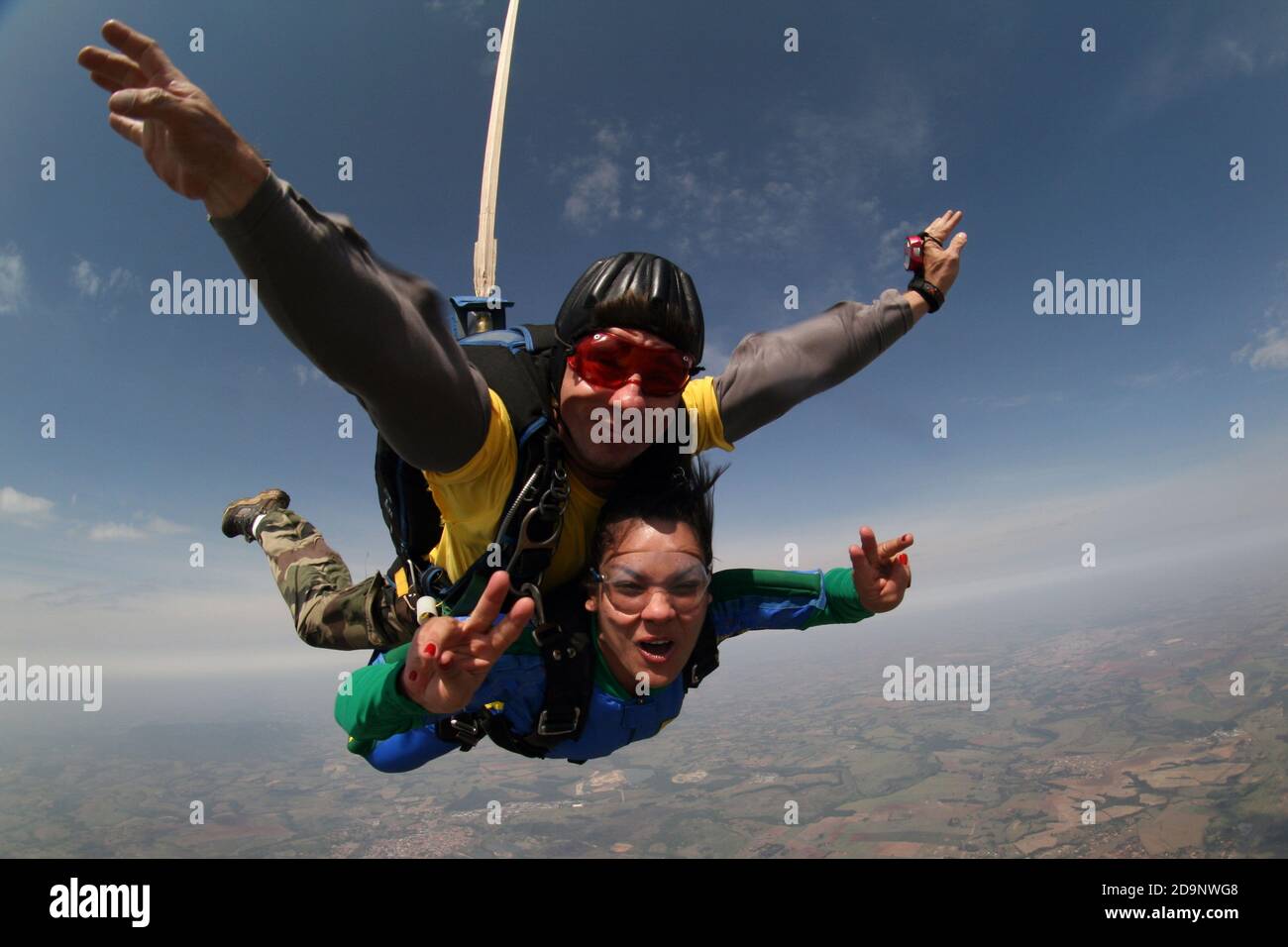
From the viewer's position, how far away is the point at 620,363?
7.25 ft

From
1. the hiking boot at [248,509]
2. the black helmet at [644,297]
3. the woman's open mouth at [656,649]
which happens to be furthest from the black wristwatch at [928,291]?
the hiking boot at [248,509]

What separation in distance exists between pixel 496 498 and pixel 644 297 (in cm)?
96

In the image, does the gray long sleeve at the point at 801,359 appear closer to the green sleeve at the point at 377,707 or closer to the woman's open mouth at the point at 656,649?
the woman's open mouth at the point at 656,649

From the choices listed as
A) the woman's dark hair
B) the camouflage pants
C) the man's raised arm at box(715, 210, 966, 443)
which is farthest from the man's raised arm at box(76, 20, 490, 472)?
the camouflage pants

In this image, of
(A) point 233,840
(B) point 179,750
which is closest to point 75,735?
(B) point 179,750

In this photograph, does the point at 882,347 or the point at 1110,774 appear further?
the point at 1110,774

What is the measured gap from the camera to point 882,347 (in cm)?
281

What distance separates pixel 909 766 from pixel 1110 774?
17.0m

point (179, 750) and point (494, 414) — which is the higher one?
point (494, 414)

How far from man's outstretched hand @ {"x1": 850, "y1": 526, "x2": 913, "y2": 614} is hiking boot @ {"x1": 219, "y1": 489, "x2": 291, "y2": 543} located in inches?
165

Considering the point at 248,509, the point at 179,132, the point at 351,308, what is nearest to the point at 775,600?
the point at 351,308

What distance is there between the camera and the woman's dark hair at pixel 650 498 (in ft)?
8.41

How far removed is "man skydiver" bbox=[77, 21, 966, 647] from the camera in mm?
1063

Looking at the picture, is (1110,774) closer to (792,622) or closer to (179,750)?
(792,622)
